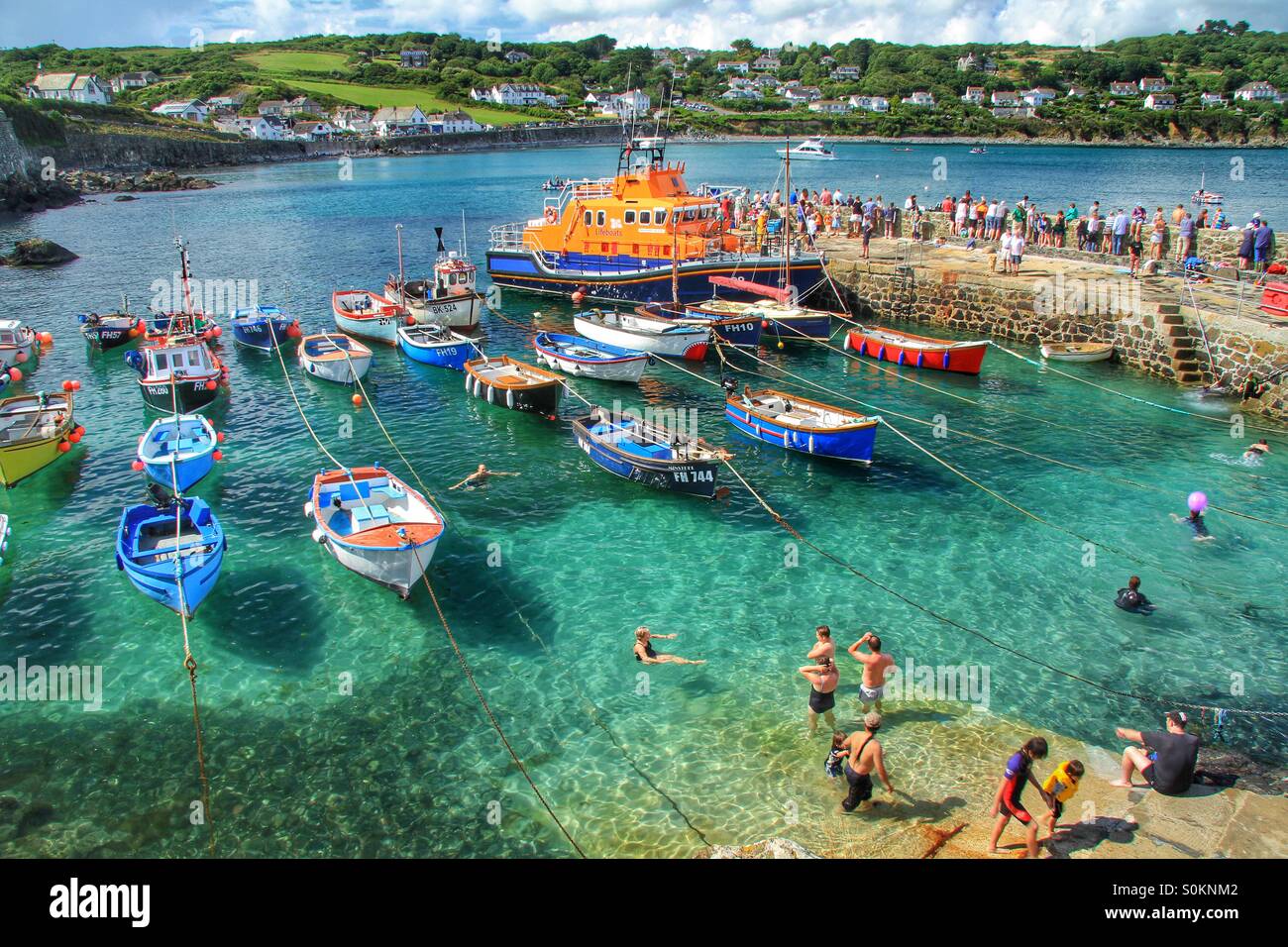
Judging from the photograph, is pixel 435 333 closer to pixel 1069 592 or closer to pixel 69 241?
pixel 1069 592

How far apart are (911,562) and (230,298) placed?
44.5 metres

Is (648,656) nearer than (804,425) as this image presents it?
Yes

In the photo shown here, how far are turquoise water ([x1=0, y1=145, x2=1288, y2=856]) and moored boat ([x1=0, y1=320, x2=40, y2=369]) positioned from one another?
7.37 m

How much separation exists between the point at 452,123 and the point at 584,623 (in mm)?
198828

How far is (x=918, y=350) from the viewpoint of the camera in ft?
110

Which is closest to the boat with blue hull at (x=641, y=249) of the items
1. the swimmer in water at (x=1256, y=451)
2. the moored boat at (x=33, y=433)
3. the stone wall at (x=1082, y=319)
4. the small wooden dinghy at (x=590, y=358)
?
the stone wall at (x=1082, y=319)

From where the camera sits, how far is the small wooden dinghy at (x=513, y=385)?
2866 cm

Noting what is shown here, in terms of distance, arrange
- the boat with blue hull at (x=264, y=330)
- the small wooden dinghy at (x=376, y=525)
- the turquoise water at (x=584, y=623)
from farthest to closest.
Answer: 1. the boat with blue hull at (x=264, y=330)
2. the small wooden dinghy at (x=376, y=525)
3. the turquoise water at (x=584, y=623)

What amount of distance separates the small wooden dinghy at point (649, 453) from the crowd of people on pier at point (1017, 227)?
48.6 ft

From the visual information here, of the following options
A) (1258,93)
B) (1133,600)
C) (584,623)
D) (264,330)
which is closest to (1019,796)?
(1133,600)

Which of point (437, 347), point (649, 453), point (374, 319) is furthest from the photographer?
point (374, 319)

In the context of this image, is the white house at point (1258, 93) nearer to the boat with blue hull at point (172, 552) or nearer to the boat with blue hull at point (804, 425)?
the boat with blue hull at point (804, 425)

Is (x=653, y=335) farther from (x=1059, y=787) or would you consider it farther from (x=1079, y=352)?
(x=1059, y=787)

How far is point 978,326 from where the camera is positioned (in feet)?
127
